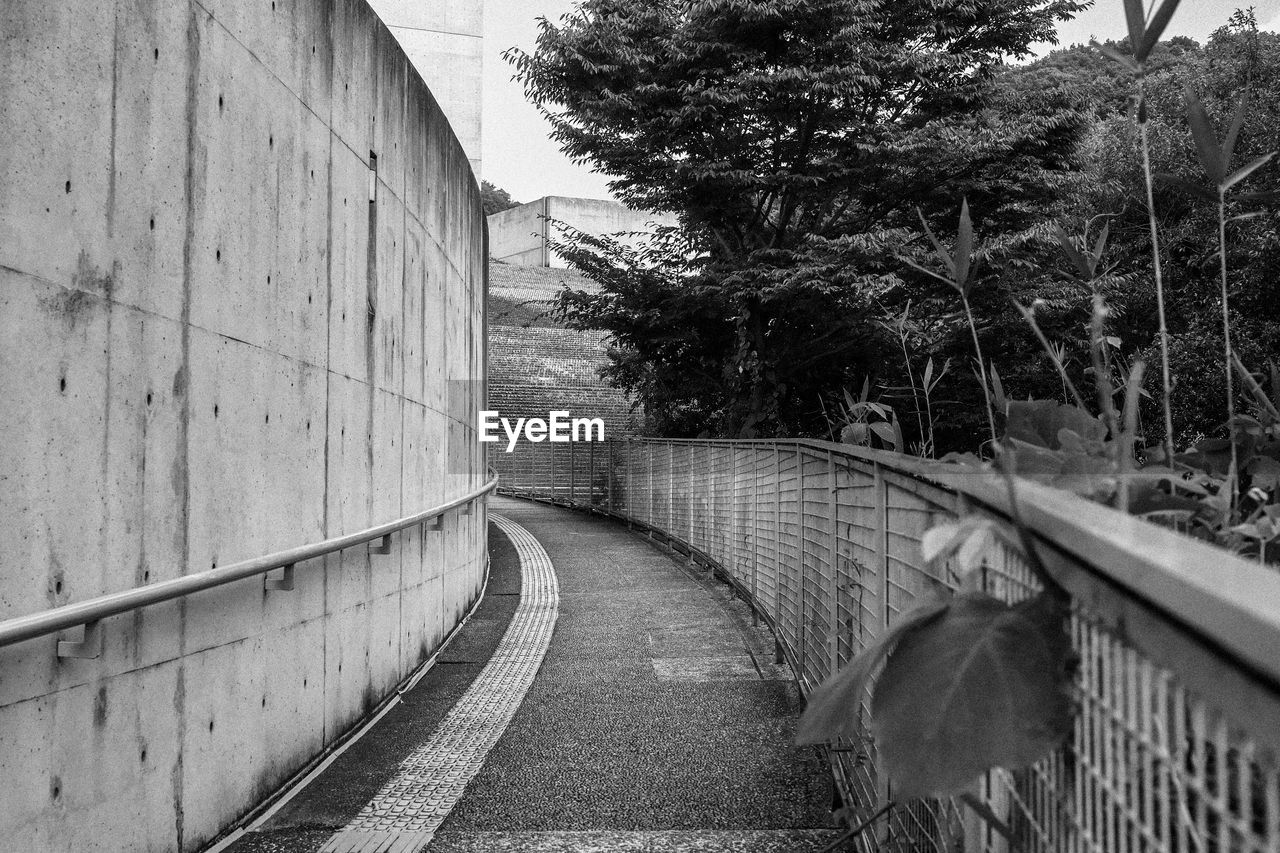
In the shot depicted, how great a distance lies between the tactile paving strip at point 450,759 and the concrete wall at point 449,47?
717 inches

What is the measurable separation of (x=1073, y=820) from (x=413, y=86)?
20.9 ft

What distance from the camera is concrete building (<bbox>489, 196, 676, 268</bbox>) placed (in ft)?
211

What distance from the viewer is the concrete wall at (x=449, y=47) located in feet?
77.4

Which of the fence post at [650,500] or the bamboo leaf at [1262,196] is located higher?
the bamboo leaf at [1262,196]

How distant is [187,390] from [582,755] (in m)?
2.41

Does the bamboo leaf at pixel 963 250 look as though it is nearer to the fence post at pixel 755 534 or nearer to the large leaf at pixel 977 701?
the large leaf at pixel 977 701

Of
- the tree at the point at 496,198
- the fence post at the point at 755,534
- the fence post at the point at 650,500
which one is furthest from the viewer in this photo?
the tree at the point at 496,198

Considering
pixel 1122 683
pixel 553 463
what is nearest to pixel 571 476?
pixel 553 463

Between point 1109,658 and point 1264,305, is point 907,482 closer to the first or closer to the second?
point 1109,658

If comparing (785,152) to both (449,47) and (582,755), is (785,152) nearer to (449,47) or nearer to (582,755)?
(449,47)

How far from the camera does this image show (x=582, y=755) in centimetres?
479

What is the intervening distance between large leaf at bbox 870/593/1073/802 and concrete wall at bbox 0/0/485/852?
2251 millimetres

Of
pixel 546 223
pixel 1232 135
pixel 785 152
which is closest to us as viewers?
pixel 1232 135

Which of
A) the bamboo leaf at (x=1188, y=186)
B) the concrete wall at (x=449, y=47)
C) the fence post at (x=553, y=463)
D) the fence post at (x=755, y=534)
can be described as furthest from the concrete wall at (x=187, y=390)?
the concrete wall at (x=449, y=47)
